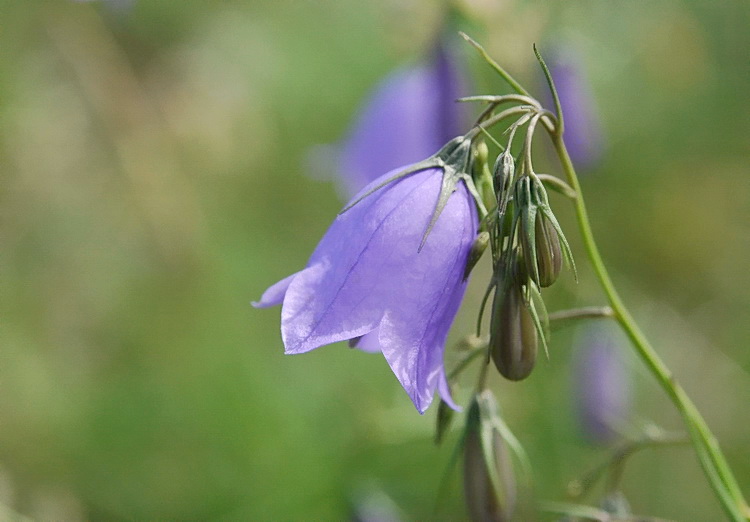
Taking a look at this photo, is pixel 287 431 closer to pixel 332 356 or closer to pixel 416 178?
pixel 332 356

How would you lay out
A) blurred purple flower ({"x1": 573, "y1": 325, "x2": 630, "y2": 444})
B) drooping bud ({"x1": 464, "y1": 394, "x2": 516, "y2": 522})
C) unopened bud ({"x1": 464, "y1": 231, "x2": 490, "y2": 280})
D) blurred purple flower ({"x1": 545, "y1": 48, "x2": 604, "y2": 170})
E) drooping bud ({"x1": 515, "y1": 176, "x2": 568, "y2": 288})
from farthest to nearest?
blurred purple flower ({"x1": 545, "y1": 48, "x2": 604, "y2": 170})
blurred purple flower ({"x1": 573, "y1": 325, "x2": 630, "y2": 444})
drooping bud ({"x1": 464, "y1": 394, "x2": 516, "y2": 522})
unopened bud ({"x1": 464, "y1": 231, "x2": 490, "y2": 280})
drooping bud ({"x1": 515, "y1": 176, "x2": 568, "y2": 288})

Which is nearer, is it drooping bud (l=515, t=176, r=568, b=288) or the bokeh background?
drooping bud (l=515, t=176, r=568, b=288)

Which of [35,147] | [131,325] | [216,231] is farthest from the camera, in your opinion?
[35,147]

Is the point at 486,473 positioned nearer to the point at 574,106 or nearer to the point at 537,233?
the point at 537,233

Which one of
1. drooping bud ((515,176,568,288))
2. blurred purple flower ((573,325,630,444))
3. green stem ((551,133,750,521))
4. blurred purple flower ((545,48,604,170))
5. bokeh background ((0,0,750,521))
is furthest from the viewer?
bokeh background ((0,0,750,521))

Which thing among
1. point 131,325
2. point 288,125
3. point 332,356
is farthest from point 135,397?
point 288,125

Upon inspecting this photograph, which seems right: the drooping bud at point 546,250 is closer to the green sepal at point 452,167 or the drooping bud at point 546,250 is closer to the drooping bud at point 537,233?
the drooping bud at point 537,233

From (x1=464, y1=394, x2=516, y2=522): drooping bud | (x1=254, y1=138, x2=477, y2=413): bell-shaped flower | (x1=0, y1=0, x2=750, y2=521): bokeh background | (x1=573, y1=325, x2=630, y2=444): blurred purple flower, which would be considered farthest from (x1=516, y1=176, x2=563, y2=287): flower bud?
(x1=573, y1=325, x2=630, y2=444): blurred purple flower

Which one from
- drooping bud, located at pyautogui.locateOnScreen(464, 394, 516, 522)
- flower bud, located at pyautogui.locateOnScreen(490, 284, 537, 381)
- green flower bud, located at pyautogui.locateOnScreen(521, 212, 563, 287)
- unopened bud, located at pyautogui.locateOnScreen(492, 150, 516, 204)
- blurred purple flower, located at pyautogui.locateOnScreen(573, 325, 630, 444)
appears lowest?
blurred purple flower, located at pyautogui.locateOnScreen(573, 325, 630, 444)

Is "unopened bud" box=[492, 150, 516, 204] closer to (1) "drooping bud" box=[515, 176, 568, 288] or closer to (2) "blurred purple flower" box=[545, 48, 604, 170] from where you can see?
(1) "drooping bud" box=[515, 176, 568, 288]
